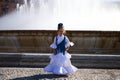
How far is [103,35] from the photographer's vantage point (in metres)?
12.1

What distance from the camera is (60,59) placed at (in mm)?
8062

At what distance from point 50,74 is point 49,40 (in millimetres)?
4147

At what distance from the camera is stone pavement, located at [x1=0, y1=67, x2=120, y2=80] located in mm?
7945

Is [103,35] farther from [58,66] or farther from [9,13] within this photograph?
[9,13]

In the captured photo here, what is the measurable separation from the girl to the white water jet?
7925 mm

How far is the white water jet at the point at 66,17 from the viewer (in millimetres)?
17203

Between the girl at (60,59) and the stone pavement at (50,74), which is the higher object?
the girl at (60,59)

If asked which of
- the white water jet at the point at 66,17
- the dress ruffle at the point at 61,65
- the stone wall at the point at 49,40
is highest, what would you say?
the dress ruffle at the point at 61,65

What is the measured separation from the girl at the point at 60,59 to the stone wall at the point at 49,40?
391 cm

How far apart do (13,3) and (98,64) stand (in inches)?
1117

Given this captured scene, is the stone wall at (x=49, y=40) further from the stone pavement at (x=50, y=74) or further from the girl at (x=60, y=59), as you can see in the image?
the girl at (x=60, y=59)

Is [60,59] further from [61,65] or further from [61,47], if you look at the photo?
[61,47]

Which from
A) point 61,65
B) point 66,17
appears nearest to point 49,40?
point 61,65

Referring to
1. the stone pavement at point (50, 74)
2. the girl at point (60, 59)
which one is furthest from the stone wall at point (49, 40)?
the girl at point (60, 59)
